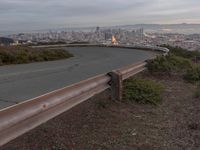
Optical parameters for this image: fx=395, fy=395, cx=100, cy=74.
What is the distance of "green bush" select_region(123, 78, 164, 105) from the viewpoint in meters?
9.41

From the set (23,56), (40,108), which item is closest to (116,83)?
(40,108)

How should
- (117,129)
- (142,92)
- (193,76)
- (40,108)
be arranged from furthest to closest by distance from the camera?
(193,76)
(142,92)
(117,129)
(40,108)

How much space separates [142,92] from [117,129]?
3027 mm

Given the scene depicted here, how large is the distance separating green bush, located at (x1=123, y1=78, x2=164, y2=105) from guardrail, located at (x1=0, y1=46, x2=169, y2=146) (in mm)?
1122

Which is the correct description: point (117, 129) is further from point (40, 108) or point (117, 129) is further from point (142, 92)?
point (142, 92)

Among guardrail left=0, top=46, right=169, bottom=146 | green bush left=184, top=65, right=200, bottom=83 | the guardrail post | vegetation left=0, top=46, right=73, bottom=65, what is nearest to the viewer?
guardrail left=0, top=46, right=169, bottom=146

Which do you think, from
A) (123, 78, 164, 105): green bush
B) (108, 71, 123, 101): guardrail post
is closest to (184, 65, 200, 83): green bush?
(123, 78, 164, 105): green bush

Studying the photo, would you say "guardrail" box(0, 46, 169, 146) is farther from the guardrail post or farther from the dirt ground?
the dirt ground

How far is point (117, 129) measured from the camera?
6926mm

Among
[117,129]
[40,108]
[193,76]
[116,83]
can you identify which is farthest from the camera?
[193,76]

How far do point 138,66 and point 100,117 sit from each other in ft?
15.8

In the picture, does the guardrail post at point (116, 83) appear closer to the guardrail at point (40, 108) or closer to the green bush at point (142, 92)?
the guardrail at point (40, 108)

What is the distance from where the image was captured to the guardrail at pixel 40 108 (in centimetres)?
477

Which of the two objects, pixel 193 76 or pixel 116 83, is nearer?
pixel 116 83
